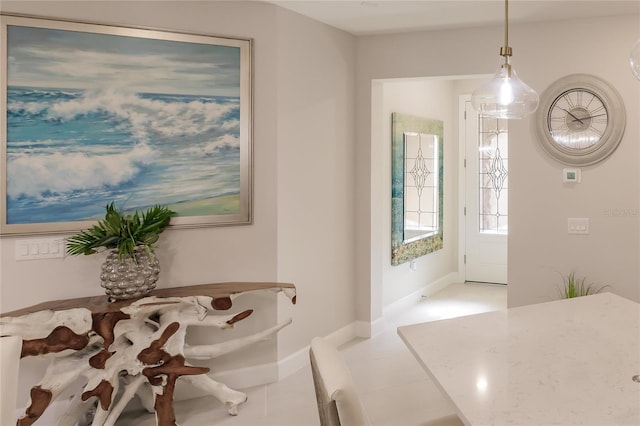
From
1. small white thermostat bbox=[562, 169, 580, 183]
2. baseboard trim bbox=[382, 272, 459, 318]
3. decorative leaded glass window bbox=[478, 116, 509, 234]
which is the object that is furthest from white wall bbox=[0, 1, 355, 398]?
decorative leaded glass window bbox=[478, 116, 509, 234]

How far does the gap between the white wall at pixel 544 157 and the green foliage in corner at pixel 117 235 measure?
6.44 feet

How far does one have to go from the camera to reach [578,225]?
374 centimetres

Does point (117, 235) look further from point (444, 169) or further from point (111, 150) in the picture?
point (444, 169)

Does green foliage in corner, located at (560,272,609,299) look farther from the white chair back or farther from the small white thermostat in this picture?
the white chair back

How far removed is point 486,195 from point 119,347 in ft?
15.8

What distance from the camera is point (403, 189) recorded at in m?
5.02

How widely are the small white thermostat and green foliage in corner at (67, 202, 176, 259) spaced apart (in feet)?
9.66

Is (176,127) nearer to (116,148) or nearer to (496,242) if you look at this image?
(116,148)

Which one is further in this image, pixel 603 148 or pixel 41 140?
pixel 603 148

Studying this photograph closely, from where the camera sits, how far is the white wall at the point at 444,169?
464 centimetres

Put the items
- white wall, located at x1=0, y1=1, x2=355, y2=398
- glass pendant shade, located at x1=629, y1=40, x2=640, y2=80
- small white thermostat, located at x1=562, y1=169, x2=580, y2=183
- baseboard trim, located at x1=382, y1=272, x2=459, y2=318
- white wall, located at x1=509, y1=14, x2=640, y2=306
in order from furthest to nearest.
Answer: baseboard trim, located at x1=382, y1=272, x2=459, y2=318 → small white thermostat, located at x1=562, y1=169, x2=580, y2=183 → white wall, located at x1=509, y1=14, x2=640, y2=306 → white wall, located at x1=0, y1=1, x2=355, y2=398 → glass pendant shade, located at x1=629, y1=40, x2=640, y2=80

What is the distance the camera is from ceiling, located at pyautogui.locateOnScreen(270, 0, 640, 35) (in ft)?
10.9

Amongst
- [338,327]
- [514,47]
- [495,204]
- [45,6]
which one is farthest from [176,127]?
[495,204]

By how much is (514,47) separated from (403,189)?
1.73 metres
